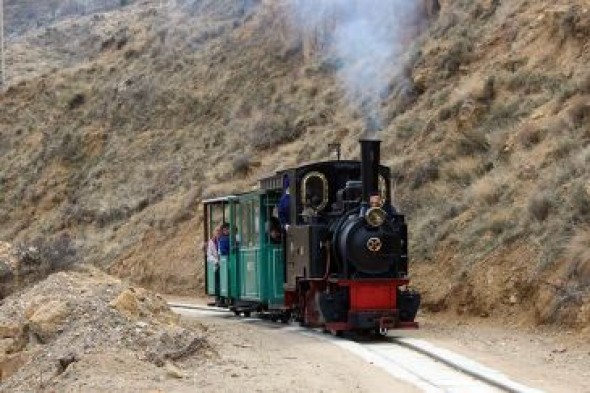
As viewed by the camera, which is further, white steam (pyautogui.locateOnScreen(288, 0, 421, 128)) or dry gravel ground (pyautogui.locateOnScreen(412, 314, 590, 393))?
white steam (pyautogui.locateOnScreen(288, 0, 421, 128))

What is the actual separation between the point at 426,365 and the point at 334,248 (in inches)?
161

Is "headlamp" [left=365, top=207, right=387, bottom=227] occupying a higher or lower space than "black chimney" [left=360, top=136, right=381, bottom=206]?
lower

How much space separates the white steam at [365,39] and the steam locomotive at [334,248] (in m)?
12.1

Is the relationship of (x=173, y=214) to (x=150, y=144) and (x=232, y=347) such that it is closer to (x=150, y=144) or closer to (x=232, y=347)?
(x=150, y=144)

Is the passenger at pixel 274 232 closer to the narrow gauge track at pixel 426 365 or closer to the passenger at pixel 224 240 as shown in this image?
the narrow gauge track at pixel 426 365

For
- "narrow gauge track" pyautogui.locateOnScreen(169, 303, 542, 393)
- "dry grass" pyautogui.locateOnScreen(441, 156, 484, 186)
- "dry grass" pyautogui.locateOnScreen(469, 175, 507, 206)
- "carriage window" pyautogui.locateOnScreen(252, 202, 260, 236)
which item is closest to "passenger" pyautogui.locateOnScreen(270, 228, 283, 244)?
"carriage window" pyautogui.locateOnScreen(252, 202, 260, 236)

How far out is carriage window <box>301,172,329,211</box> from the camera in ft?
58.3

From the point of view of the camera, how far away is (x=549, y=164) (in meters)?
20.6

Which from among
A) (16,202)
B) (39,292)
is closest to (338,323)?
(39,292)

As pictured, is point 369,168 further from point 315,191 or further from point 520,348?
point 520,348

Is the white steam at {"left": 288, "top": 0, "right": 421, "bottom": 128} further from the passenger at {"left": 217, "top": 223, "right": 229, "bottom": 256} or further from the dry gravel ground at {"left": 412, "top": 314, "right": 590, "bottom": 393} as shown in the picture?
the dry gravel ground at {"left": 412, "top": 314, "right": 590, "bottom": 393}

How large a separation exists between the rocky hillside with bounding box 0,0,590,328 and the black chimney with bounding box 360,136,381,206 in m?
3.38

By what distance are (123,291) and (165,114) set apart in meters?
30.2

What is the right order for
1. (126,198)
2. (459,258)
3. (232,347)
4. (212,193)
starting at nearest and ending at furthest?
(232,347) → (459,258) → (212,193) → (126,198)
